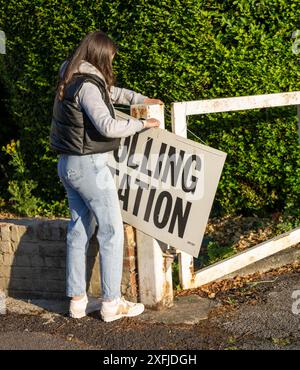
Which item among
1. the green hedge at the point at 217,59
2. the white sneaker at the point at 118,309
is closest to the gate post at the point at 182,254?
the white sneaker at the point at 118,309

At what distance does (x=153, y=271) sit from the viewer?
5.23 meters

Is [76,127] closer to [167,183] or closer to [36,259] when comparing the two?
[167,183]

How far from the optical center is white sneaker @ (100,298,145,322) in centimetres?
509

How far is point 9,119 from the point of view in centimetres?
863

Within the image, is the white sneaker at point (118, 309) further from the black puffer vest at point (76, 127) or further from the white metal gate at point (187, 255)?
the black puffer vest at point (76, 127)

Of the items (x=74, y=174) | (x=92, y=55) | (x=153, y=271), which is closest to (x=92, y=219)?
(x=74, y=174)

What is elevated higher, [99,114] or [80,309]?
[99,114]

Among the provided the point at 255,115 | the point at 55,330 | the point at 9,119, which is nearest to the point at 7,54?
the point at 9,119

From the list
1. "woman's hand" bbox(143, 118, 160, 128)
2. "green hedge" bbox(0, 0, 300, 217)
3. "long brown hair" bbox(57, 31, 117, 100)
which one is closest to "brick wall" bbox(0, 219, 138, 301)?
"woman's hand" bbox(143, 118, 160, 128)

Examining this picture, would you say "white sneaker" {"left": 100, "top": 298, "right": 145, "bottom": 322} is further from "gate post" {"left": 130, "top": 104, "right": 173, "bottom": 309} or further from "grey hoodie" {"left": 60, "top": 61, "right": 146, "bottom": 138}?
"grey hoodie" {"left": 60, "top": 61, "right": 146, "bottom": 138}

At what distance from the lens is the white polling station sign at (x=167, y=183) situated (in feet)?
16.4

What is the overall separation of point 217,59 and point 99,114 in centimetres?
181

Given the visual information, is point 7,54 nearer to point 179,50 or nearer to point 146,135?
point 179,50

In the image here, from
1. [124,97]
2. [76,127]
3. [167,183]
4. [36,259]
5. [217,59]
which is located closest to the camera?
[76,127]
